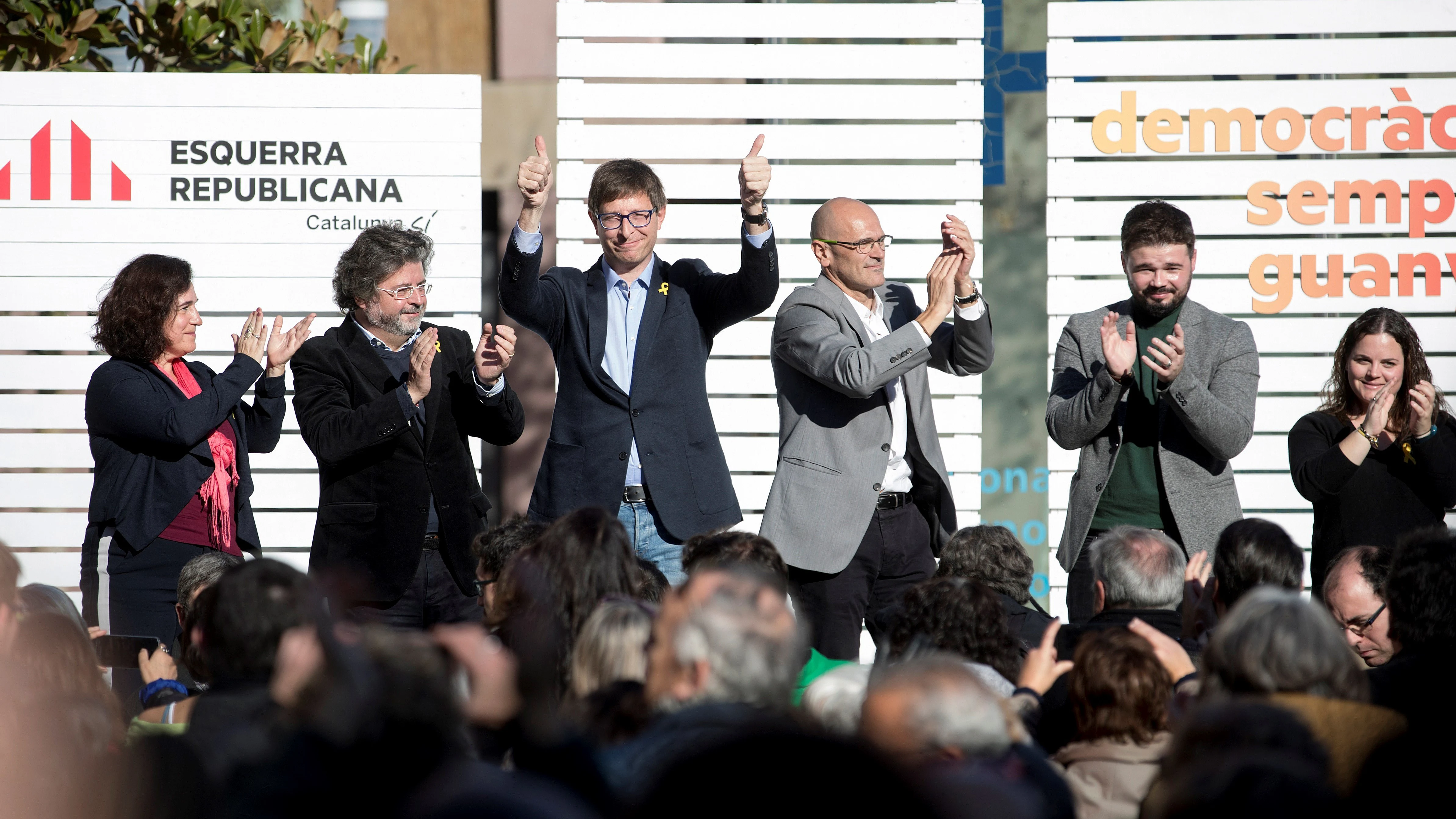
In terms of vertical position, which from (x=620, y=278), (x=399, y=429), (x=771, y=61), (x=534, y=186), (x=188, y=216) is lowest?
(x=399, y=429)

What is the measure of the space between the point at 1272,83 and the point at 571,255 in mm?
3301

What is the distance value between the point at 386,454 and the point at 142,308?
0.99 metres

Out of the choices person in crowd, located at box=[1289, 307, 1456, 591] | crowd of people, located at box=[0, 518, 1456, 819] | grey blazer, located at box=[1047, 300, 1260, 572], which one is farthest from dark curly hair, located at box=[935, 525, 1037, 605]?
person in crowd, located at box=[1289, 307, 1456, 591]

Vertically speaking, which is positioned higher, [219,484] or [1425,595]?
Answer: [219,484]

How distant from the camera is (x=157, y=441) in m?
4.47

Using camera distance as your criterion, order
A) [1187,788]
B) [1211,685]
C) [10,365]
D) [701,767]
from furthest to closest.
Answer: [10,365] → [1211,685] → [1187,788] → [701,767]

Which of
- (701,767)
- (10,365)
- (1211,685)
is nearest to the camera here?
(701,767)

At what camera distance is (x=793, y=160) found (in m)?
6.27

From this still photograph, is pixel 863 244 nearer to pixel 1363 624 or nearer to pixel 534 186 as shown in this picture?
pixel 534 186

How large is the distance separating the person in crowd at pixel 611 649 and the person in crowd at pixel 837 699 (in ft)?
1.03

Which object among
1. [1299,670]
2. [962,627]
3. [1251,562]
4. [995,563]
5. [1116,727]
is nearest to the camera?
[1299,670]

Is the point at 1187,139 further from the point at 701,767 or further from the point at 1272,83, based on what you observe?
the point at 701,767

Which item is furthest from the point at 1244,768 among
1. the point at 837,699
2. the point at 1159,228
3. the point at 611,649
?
the point at 1159,228

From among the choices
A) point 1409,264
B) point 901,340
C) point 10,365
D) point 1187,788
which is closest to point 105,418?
point 10,365
